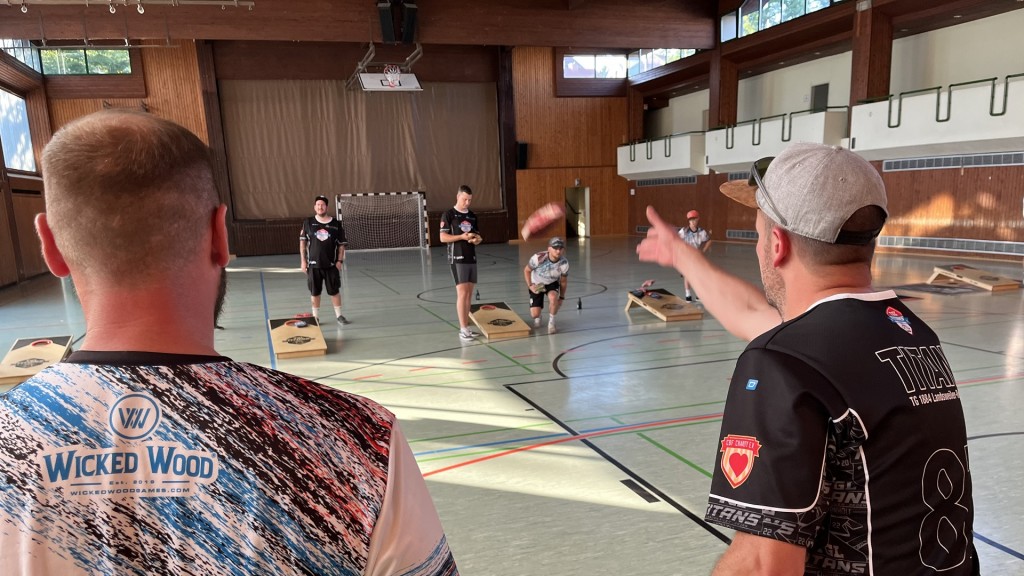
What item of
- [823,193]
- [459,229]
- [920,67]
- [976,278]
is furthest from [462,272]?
[920,67]

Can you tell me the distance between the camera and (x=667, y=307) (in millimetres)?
9477

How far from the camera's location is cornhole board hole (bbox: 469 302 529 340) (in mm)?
8406

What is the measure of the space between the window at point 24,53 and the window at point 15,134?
115 cm

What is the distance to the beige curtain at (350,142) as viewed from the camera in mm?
23625

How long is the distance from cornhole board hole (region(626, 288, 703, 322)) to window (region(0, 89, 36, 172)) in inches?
669

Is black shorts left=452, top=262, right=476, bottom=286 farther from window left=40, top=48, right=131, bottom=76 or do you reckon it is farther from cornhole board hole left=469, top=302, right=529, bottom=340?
window left=40, top=48, right=131, bottom=76

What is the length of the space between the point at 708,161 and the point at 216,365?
78.4 ft

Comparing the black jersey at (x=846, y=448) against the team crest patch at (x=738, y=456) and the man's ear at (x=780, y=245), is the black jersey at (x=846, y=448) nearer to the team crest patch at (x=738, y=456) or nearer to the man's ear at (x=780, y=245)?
the team crest patch at (x=738, y=456)

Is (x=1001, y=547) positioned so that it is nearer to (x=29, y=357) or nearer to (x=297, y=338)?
(x=297, y=338)

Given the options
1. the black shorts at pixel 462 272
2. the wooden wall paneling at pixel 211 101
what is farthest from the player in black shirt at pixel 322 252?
the wooden wall paneling at pixel 211 101

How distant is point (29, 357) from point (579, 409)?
6090 mm

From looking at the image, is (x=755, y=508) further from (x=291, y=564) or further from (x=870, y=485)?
(x=291, y=564)

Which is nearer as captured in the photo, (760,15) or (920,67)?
(920,67)

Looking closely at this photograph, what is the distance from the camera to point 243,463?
2.82 ft
